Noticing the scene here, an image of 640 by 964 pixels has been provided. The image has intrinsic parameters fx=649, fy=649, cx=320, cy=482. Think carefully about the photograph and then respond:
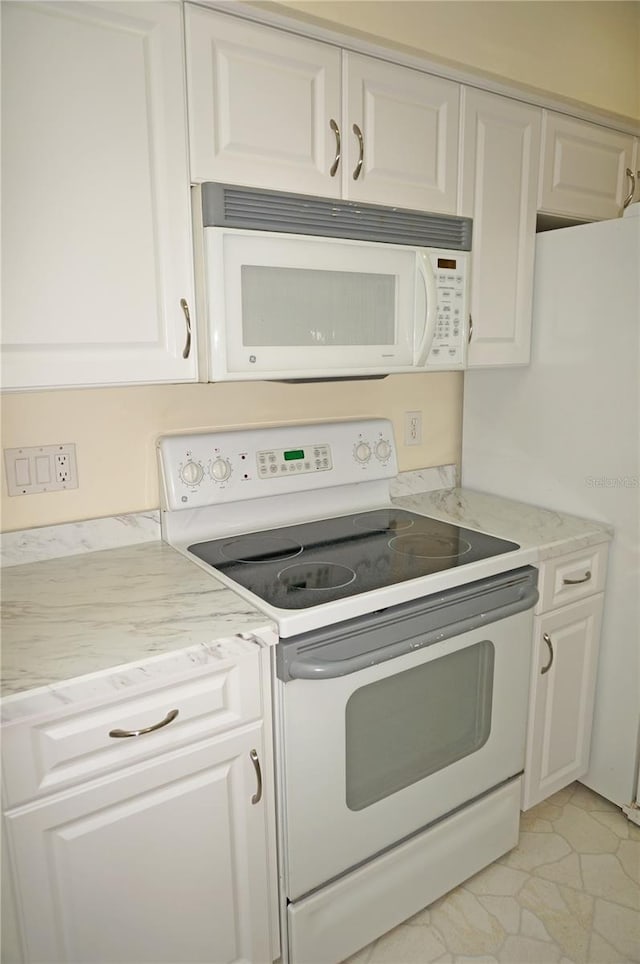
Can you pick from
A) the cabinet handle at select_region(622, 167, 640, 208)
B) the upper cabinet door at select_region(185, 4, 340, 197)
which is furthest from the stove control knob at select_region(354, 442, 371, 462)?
the cabinet handle at select_region(622, 167, 640, 208)

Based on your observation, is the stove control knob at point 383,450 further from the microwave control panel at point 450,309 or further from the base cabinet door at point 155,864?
the base cabinet door at point 155,864

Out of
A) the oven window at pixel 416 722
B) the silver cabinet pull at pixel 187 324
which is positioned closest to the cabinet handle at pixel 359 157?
the silver cabinet pull at pixel 187 324

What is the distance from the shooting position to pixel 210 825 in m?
1.28

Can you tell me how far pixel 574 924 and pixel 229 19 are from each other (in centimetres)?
226

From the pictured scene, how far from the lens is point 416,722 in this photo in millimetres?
1549

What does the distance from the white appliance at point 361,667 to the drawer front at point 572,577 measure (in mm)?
87

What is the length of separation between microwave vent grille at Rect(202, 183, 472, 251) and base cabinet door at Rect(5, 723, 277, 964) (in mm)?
1063

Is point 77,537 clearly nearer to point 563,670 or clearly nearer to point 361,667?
point 361,667

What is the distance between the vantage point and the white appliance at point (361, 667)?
1.36 meters

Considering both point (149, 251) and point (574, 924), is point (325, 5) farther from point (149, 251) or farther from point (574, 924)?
point (574, 924)

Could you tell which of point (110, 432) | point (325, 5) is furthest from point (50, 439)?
point (325, 5)

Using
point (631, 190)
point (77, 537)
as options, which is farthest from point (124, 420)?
point (631, 190)

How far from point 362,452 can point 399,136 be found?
86 centimetres

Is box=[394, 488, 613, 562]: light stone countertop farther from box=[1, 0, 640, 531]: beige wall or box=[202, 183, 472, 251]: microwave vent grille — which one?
box=[202, 183, 472, 251]: microwave vent grille
